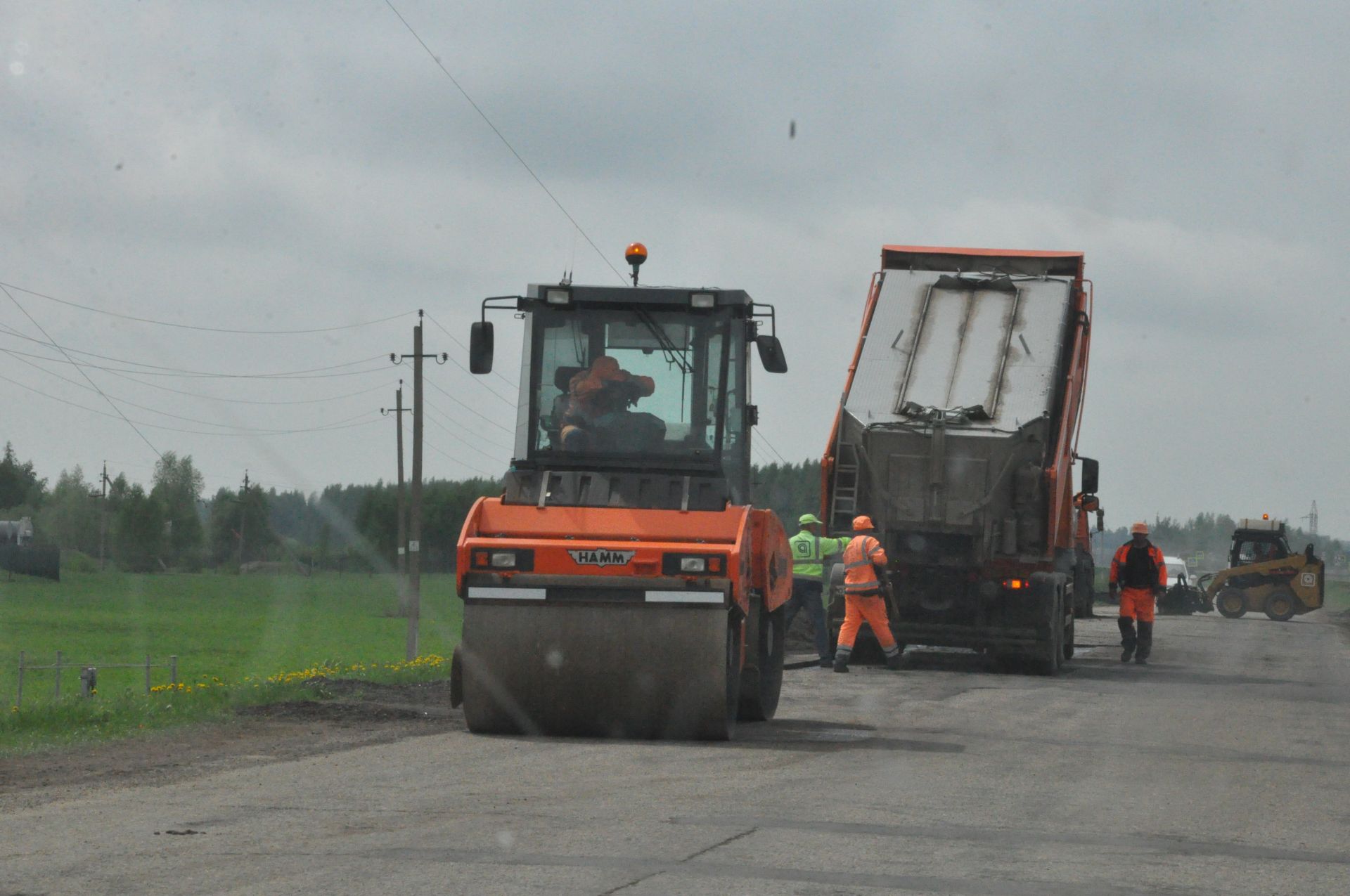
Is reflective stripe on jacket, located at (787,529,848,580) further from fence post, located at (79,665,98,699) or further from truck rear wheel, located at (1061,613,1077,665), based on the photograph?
fence post, located at (79,665,98,699)

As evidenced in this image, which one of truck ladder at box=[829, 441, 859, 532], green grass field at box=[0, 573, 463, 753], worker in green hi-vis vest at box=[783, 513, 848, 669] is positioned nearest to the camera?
green grass field at box=[0, 573, 463, 753]

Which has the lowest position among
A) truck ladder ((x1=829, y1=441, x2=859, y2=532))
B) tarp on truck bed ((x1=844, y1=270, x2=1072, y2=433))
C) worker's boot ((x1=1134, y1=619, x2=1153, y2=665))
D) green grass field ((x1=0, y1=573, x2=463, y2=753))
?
green grass field ((x1=0, y1=573, x2=463, y2=753))

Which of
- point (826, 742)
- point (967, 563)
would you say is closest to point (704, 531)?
point (826, 742)

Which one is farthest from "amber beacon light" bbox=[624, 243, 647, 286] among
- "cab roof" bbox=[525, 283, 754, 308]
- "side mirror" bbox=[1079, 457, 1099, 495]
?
"side mirror" bbox=[1079, 457, 1099, 495]

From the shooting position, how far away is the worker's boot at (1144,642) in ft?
68.4

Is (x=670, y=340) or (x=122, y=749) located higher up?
(x=670, y=340)

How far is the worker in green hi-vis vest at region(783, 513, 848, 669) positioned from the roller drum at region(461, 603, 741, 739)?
297 inches

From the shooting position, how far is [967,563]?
17625mm

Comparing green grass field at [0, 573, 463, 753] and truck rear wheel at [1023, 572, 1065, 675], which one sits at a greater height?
truck rear wheel at [1023, 572, 1065, 675]

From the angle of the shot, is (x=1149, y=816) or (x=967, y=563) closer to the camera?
(x=1149, y=816)

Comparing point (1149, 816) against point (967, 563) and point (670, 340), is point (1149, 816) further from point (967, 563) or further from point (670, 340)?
point (967, 563)

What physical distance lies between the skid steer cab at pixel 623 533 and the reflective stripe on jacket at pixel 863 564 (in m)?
4.57

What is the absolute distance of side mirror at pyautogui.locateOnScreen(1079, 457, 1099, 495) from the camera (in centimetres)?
1897

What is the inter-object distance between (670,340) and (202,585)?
9274 cm
